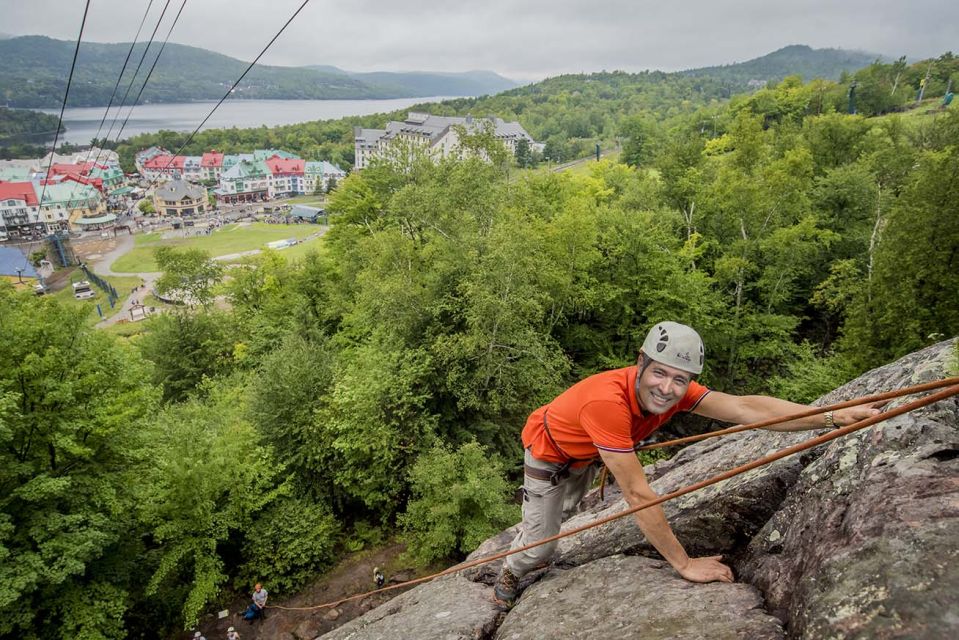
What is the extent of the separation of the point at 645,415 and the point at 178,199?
442 ft

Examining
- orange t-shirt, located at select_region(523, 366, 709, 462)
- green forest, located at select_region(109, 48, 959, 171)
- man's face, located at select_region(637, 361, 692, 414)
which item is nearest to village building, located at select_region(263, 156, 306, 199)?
green forest, located at select_region(109, 48, 959, 171)

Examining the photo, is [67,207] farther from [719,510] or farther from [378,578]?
[719,510]

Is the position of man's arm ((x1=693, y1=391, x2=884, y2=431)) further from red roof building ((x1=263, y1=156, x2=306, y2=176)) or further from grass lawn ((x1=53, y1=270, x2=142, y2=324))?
red roof building ((x1=263, y1=156, x2=306, y2=176))

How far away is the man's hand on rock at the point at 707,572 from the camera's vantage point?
3686mm

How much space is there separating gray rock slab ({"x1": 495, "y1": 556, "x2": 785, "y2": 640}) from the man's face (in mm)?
1392

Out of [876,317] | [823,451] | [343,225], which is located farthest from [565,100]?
[823,451]

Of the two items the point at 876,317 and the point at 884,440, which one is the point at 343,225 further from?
the point at 884,440

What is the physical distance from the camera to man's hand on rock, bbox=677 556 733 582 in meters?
3.69

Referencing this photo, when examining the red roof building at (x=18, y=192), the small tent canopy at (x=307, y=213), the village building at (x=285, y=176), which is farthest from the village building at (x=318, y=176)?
the red roof building at (x=18, y=192)

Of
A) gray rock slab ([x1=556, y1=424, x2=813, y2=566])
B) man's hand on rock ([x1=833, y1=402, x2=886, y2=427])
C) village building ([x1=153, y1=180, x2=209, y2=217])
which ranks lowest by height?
gray rock slab ([x1=556, y1=424, x2=813, y2=566])

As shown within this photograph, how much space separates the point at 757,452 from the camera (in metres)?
5.11

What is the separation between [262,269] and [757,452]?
34.0 m

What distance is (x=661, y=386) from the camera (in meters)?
3.46

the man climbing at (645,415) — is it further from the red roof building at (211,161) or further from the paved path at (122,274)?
the red roof building at (211,161)
